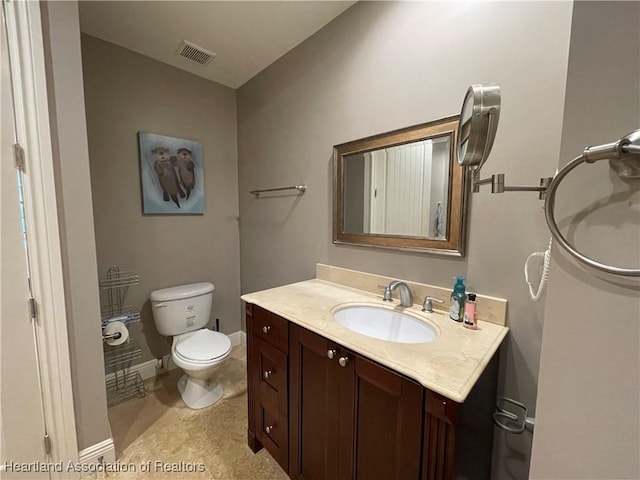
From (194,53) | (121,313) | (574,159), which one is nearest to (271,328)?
(574,159)

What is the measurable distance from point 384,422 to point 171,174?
86.0 inches

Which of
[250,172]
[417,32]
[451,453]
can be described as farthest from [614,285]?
[250,172]

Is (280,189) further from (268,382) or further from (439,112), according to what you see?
(268,382)

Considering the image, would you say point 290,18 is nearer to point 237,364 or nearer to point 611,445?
point 611,445

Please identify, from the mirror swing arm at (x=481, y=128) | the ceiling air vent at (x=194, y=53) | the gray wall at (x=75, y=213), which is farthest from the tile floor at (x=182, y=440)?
the ceiling air vent at (x=194, y=53)

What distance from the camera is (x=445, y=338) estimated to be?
39.2 inches

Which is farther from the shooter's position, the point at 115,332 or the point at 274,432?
the point at 115,332

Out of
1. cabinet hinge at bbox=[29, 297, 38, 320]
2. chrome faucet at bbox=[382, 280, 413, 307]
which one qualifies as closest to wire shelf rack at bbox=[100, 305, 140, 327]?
cabinet hinge at bbox=[29, 297, 38, 320]

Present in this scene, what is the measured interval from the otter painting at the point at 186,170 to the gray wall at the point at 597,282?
233 centimetres

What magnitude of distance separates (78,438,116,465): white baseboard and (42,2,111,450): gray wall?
0.08ft

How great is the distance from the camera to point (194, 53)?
75.6 inches

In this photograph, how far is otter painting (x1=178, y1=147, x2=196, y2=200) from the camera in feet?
7.09

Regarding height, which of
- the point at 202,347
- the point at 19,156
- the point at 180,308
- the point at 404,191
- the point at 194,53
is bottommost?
the point at 202,347

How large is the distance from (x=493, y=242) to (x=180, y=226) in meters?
2.20
